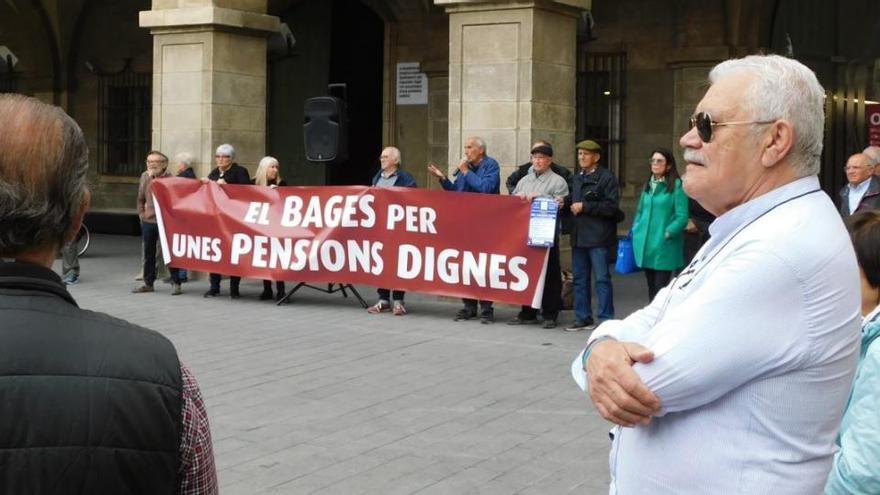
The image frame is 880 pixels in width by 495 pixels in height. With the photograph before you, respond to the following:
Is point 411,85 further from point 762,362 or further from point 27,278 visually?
point 27,278

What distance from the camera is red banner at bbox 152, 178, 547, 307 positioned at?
449 inches

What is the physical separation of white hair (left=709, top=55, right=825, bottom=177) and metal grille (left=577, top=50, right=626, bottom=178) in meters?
17.0

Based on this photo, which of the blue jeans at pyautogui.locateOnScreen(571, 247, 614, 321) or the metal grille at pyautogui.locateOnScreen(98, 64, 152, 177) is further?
the metal grille at pyautogui.locateOnScreen(98, 64, 152, 177)

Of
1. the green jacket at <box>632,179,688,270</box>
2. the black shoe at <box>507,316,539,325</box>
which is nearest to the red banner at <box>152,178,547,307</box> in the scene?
the black shoe at <box>507,316,539,325</box>

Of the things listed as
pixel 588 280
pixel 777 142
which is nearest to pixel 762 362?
pixel 777 142

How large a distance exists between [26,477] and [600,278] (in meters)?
9.76

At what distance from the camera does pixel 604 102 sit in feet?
64.1

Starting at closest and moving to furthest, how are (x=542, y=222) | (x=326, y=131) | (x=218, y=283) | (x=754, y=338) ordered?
(x=754, y=338) < (x=542, y=222) < (x=218, y=283) < (x=326, y=131)

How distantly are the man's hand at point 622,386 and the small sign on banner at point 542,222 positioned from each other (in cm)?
882

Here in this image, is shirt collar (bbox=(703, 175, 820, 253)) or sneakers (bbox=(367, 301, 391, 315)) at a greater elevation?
shirt collar (bbox=(703, 175, 820, 253))

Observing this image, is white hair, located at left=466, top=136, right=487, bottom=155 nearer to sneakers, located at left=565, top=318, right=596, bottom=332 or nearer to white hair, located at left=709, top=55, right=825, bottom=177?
sneakers, located at left=565, top=318, right=596, bottom=332

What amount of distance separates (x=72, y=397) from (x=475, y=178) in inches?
398

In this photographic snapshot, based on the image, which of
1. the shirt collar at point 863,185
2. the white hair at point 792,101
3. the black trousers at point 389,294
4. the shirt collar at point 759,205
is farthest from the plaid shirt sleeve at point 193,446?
the black trousers at point 389,294

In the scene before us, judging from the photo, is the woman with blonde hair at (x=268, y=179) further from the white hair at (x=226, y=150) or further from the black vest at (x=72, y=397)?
the black vest at (x=72, y=397)
